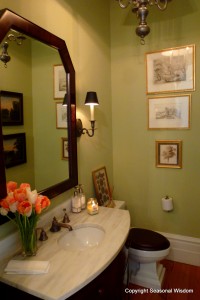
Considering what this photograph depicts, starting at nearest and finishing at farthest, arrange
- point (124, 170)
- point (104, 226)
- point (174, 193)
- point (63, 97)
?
1. point (104, 226)
2. point (63, 97)
3. point (174, 193)
4. point (124, 170)

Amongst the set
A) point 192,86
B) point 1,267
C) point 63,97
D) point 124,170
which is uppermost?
point 192,86

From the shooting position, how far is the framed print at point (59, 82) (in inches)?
63.1

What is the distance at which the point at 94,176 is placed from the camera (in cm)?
214

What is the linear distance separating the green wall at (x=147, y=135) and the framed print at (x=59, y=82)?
0.97 m

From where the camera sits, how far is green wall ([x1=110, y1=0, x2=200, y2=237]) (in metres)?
2.22

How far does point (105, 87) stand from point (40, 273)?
189 cm

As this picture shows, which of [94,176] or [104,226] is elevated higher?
[94,176]

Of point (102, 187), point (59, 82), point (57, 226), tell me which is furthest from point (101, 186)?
point (59, 82)

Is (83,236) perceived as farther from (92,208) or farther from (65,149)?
(65,149)

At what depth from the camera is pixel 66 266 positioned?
41.9 inches

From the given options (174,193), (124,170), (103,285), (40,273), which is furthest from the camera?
(124,170)

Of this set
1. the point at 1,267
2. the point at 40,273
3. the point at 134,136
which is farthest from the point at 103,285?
the point at 134,136

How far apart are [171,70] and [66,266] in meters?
2.01

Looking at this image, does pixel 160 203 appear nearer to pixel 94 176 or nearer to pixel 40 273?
pixel 94 176
